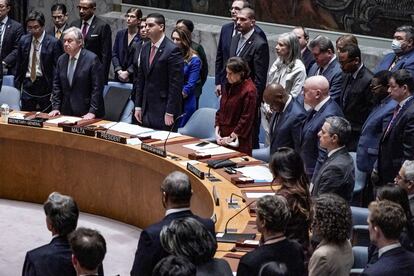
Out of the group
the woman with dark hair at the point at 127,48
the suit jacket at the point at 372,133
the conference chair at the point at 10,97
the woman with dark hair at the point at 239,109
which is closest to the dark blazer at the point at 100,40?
the woman with dark hair at the point at 127,48

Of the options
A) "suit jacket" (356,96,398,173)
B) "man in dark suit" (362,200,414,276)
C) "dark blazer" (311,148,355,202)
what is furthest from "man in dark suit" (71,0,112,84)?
"man in dark suit" (362,200,414,276)

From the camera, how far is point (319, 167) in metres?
7.29

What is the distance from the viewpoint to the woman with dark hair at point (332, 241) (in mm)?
5078

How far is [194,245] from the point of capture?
4637mm

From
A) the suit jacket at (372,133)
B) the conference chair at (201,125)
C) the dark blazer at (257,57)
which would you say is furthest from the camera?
the dark blazer at (257,57)

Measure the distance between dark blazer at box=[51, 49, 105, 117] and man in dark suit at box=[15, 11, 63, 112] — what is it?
27.8 inches

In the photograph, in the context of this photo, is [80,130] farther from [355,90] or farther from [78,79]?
[355,90]

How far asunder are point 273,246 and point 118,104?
5.54 m

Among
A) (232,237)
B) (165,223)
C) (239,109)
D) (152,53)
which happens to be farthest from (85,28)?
(165,223)

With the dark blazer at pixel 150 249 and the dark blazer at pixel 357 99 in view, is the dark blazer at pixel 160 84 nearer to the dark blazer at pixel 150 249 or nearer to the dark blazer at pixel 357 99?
the dark blazer at pixel 357 99

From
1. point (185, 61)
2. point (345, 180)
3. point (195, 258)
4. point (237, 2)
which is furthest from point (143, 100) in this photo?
point (195, 258)

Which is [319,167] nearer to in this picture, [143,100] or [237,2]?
[143,100]

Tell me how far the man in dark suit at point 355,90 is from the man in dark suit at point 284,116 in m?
0.99

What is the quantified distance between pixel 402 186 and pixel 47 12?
31.0ft
